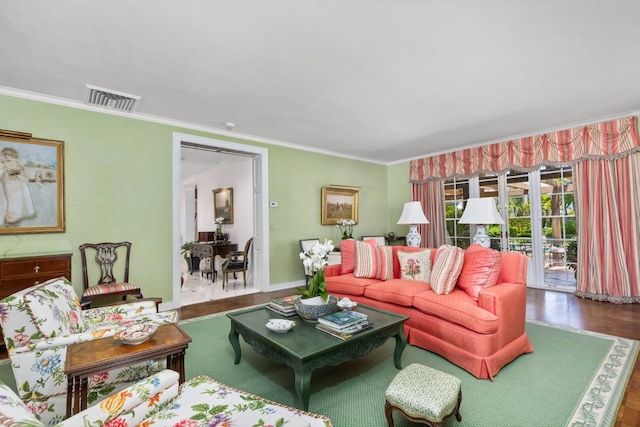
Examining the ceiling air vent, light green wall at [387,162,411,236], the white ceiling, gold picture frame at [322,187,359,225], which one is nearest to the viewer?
the white ceiling

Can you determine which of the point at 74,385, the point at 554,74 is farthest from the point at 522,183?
the point at 74,385

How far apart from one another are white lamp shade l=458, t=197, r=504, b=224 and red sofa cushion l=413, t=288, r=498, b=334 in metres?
1.29

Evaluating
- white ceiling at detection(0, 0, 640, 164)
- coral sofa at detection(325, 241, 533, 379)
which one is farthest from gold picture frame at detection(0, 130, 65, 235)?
coral sofa at detection(325, 241, 533, 379)

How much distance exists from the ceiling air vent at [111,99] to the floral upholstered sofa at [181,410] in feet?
10.2

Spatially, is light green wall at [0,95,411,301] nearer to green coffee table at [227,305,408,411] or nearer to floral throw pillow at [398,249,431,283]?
green coffee table at [227,305,408,411]

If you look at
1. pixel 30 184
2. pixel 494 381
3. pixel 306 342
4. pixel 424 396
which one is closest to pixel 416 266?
pixel 494 381

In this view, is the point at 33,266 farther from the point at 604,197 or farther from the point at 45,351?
the point at 604,197

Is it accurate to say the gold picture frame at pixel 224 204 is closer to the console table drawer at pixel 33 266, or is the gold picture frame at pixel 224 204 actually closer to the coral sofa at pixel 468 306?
the console table drawer at pixel 33 266

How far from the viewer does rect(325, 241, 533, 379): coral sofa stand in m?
2.29

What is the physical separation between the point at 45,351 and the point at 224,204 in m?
5.87

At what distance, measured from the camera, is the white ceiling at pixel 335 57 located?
81.3 inches

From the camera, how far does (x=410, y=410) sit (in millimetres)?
1546

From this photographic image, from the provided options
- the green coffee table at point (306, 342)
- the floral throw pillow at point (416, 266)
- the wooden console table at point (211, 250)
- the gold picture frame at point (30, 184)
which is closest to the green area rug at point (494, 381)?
the green coffee table at point (306, 342)

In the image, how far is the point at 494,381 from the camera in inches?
86.8
